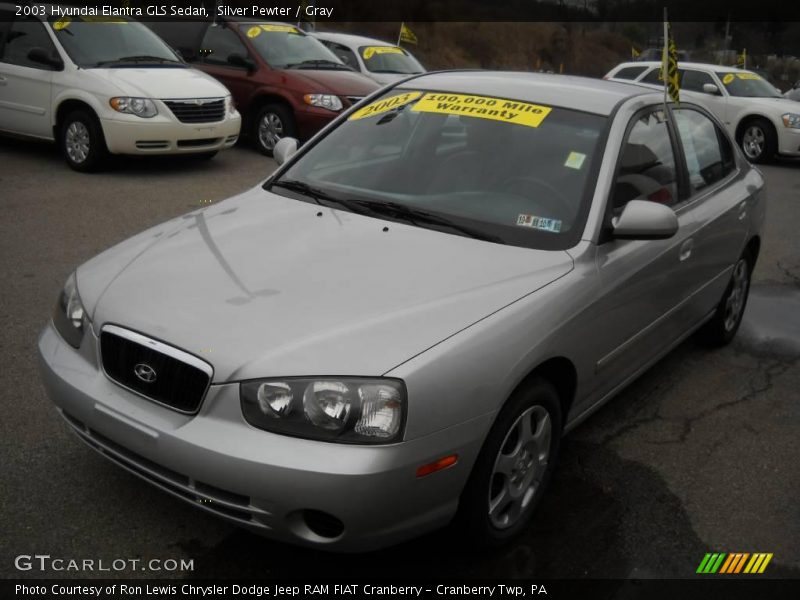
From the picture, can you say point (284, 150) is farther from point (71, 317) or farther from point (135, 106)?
point (135, 106)

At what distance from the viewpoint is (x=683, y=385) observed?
493 centimetres

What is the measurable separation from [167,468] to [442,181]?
5.74 ft

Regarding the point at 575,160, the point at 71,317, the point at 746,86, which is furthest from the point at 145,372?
the point at 746,86

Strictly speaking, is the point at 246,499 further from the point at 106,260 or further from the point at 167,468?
the point at 106,260

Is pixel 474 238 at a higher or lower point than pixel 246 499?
higher

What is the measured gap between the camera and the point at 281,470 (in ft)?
8.51

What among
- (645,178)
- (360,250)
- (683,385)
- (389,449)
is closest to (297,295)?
(360,250)

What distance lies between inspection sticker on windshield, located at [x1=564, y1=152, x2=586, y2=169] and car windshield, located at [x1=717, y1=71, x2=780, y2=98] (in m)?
12.2

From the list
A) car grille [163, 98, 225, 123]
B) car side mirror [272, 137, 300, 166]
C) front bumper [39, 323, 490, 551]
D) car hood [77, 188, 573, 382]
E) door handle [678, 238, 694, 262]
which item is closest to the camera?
front bumper [39, 323, 490, 551]

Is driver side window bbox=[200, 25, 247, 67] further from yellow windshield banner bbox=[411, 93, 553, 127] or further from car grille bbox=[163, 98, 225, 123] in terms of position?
yellow windshield banner bbox=[411, 93, 553, 127]

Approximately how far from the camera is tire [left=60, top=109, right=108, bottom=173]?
9352mm

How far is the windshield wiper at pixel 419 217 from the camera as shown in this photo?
3.55 m

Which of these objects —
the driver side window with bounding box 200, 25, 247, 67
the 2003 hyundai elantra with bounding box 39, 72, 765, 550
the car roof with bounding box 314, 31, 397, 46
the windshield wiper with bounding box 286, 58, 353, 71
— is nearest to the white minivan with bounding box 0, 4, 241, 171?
the driver side window with bounding box 200, 25, 247, 67

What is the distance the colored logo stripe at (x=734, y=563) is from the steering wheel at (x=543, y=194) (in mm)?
1406
